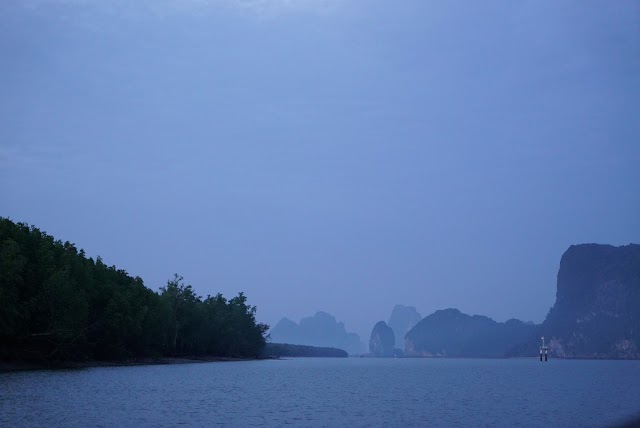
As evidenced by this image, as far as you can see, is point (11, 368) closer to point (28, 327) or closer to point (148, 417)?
point (28, 327)

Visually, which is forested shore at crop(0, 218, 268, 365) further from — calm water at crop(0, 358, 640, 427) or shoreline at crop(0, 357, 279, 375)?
calm water at crop(0, 358, 640, 427)

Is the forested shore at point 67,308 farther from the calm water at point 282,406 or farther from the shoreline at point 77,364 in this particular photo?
the calm water at point 282,406

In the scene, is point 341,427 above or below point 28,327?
below

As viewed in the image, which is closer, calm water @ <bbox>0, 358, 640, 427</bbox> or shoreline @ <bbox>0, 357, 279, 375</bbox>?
calm water @ <bbox>0, 358, 640, 427</bbox>

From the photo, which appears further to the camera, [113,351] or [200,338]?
[200,338]

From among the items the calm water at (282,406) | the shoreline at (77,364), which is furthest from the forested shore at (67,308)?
the calm water at (282,406)

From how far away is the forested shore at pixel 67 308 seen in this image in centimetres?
7894

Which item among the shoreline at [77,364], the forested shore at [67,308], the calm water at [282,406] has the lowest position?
the calm water at [282,406]

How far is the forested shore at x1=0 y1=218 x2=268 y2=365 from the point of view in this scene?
259ft

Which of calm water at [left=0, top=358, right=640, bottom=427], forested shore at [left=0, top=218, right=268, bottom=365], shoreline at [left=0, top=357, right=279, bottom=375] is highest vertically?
forested shore at [left=0, top=218, right=268, bottom=365]

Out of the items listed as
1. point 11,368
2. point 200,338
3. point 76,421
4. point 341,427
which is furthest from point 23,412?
point 200,338

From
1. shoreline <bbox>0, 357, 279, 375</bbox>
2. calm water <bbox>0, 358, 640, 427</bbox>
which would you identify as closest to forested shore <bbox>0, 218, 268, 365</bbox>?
shoreline <bbox>0, 357, 279, 375</bbox>

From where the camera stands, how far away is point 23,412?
39062 mm

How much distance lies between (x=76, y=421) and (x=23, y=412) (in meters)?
4.52
